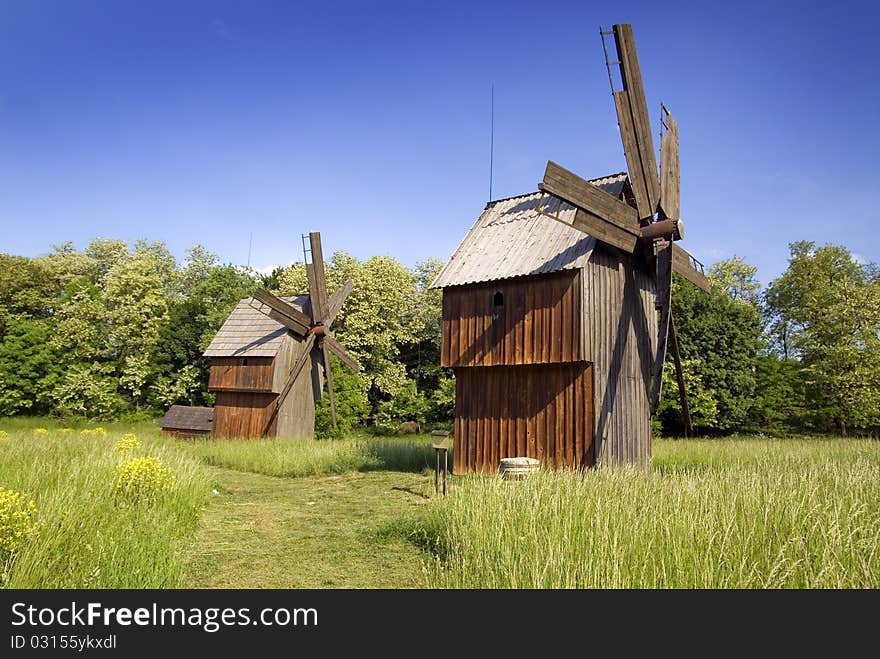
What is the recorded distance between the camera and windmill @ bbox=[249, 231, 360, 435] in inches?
993

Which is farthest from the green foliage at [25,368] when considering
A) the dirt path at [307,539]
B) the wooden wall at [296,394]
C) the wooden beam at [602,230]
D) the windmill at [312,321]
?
the wooden beam at [602,230]

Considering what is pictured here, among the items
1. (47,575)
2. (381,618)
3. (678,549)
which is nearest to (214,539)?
(47,575)

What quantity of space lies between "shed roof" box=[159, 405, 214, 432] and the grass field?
17871 mm

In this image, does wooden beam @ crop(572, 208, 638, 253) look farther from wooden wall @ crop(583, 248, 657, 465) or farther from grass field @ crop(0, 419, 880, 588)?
grass field @ crop(0, 419, 880, 588)

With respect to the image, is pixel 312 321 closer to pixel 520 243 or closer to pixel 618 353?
pixel 520 243

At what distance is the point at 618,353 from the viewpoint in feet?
44.1

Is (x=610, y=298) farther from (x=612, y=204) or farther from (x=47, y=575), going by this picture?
(x=47, y=575)

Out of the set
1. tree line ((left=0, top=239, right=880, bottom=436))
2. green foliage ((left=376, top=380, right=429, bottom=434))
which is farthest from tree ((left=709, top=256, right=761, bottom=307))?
green foliage ((left=376, top=380, right=429, bottom=434))

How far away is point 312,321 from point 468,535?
20479mm

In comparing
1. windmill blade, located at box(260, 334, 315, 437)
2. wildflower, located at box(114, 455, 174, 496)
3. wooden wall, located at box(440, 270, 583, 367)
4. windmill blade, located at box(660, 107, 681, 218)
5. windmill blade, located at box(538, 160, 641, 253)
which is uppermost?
windmill blade, located at box(660, 107, 681, 218)

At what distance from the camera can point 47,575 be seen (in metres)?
5.36

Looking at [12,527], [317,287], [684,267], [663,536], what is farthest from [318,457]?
[663,536]

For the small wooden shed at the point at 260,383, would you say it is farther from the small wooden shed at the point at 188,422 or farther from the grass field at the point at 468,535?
the grass field at the point at 468,535

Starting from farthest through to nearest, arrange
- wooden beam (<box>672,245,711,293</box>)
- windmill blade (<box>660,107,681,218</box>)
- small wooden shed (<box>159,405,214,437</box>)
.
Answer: small wooden shed (<box>159,405,214,437</box>)
wooden beam (<box>672,245,711,293</box>)
windmill blade (<box>660,107,681,218</box>)
